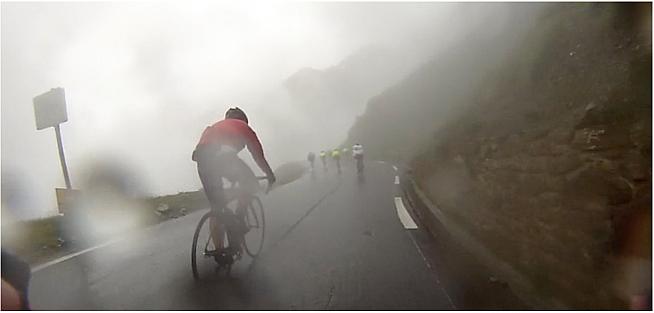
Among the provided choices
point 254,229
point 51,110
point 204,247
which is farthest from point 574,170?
point 51,110

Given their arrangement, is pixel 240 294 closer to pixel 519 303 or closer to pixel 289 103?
pixel 289 103

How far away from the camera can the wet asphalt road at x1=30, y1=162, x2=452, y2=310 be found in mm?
3520

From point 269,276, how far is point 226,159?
1.20 m

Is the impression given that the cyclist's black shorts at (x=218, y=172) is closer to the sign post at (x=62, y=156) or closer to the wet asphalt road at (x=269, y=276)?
the wet asphalt road at (x=269, y=276)

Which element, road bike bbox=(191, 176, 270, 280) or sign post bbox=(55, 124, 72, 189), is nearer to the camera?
sign post bbox=(55, 124, 72, 189)

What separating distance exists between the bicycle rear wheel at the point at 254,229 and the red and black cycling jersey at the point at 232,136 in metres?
1.69

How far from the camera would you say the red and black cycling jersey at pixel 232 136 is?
11.8 feet

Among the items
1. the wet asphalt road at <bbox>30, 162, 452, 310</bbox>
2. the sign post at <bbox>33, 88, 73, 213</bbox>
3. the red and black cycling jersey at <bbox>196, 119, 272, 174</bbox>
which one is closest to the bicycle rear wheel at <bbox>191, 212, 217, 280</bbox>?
the wet asphalt road at <bbox>30, 162, 452, 310</bbox>

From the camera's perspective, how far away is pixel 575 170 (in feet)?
12.4

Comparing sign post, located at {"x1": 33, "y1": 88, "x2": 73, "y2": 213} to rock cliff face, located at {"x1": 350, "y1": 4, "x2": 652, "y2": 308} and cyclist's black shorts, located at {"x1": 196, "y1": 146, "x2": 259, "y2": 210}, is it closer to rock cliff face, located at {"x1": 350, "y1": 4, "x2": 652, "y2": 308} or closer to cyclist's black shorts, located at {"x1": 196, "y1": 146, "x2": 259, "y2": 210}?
cyclist's black shorts, located at {"x1": 196, "y1": 146, "x2": 259, "y2": 210}

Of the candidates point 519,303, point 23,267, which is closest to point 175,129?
point 23,267

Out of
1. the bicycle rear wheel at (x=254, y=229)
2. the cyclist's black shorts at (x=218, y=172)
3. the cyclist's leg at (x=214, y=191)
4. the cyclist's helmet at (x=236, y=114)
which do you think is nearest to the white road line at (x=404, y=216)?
the bicycle rear wheel at (x=254, y=229)

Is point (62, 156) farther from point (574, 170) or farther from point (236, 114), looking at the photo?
point (574, 170)

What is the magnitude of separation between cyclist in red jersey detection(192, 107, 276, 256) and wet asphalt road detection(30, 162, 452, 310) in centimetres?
70
